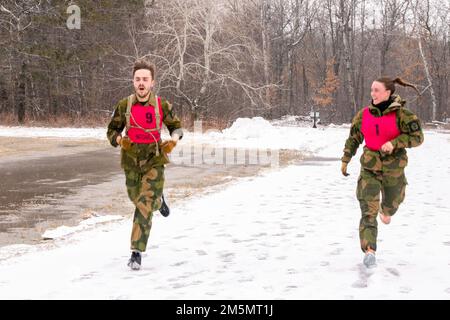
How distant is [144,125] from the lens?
523 cm

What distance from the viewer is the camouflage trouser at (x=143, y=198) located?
5156 mm

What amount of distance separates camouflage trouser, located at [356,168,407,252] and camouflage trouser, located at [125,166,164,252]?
1876 mm

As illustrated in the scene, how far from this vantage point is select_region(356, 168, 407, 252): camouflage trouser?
5.02 m

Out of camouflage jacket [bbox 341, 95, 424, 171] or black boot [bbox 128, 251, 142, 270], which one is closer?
camouflage jacket [bbox 341, 95, 424, 171]

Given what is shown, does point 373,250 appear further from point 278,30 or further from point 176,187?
point 278,30

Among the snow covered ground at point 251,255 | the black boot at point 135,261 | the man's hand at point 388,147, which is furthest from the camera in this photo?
the black boot at point 135,261

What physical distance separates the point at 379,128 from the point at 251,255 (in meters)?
1.78

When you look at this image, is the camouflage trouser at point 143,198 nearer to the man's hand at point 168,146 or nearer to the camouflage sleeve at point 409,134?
the man's hand at point 168,146

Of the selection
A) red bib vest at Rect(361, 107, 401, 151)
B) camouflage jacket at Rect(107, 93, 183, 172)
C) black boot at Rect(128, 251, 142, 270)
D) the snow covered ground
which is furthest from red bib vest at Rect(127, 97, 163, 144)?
red bib vest at Rect(361, 107, 401, 151)

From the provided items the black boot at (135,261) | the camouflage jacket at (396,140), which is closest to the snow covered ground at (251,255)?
the black boot at (135,261)

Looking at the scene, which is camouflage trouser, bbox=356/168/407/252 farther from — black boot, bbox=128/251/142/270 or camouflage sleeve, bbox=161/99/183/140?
black boot, bbox=128/251/142/270

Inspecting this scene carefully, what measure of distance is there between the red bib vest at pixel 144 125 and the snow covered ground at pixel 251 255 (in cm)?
120

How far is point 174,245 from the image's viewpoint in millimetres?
6203
